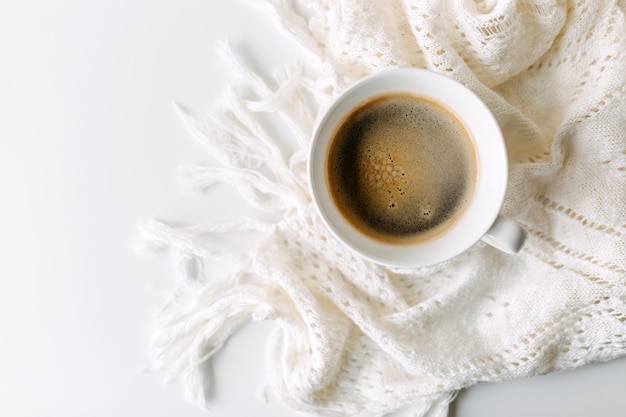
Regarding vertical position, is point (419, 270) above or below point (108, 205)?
below

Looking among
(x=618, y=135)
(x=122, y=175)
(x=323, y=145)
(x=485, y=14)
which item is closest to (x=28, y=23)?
(x=122, y=175)

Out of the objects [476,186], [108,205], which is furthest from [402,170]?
[108,205]

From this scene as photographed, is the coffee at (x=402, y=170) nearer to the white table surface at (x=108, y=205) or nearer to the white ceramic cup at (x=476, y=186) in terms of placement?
the white ceramic cup at (x=476, y=186)

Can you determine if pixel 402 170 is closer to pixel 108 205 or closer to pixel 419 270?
pixel 419 270

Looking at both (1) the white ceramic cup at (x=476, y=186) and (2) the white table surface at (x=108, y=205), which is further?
(2) the white table surface at (x=108, y=205)

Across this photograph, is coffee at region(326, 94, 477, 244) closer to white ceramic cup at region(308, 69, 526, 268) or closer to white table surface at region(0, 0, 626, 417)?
white ceramic cup at region(308, 69, 526, 268)

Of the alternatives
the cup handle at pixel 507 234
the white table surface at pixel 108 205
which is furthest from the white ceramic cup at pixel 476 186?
the white table surface at pixel 108 205
